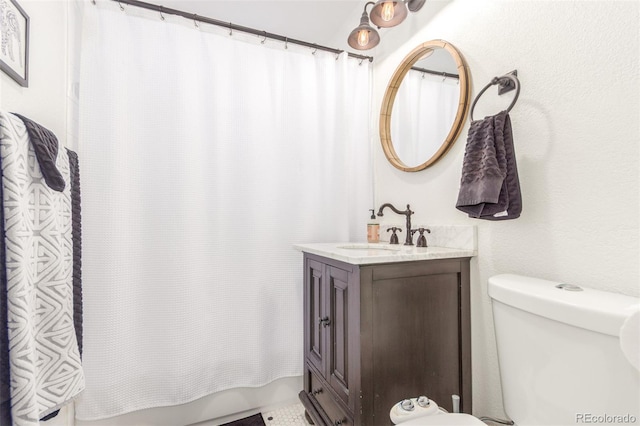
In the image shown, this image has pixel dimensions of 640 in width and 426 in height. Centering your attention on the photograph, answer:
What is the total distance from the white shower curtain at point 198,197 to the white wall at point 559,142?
744 mm

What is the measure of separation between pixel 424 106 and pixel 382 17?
445 millimetres

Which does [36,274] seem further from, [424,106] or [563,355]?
[424,106]

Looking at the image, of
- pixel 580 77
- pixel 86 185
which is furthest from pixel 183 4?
pixel 580 77

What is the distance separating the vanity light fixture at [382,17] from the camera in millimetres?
1193

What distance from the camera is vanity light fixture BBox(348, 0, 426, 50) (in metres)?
1.19

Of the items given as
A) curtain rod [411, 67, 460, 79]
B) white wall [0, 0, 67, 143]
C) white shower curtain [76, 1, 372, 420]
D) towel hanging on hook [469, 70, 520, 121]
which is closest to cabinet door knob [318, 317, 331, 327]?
white shower curtain [76, 1, 372, 420]

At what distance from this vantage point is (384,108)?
1.66 metres

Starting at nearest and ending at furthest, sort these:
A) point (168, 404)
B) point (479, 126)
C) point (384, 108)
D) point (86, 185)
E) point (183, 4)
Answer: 1. point (479, 126)
2. point (86, 185)
3. point (168, 404)
4. point (384, 108)
5. point (183, 4)

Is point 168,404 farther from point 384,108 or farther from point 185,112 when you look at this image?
point 384,108

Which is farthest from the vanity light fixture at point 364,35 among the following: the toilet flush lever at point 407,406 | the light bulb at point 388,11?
the toilet flush lever at point 407,406

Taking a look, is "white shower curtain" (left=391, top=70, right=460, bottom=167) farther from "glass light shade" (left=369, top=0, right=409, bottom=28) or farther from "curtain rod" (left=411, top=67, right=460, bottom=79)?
"glass light shade" (left=369, top=0, right=409, bottom=28)

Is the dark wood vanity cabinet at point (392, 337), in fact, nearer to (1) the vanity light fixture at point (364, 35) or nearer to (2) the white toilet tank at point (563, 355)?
(2) the white toilet tank at point (563, 355)

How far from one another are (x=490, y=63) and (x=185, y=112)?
4.36 ft

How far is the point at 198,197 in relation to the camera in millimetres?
1415
